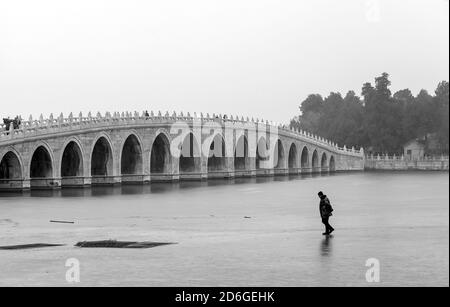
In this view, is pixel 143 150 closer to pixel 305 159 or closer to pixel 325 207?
pixel 305 159

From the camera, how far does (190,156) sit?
76.8 metres

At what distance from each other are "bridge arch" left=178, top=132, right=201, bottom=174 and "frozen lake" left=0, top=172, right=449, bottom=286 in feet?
126

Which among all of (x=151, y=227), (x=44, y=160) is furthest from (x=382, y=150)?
(x=151, y=227)

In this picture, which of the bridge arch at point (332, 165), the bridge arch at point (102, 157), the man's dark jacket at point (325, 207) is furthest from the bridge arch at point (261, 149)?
the man's dark jacket at point (325, 207)

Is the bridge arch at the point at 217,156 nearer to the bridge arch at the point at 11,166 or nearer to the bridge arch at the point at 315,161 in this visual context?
the bridge arch at the point at 315,161

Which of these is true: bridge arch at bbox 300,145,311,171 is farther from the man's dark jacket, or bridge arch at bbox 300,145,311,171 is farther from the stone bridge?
the man's dark jacket

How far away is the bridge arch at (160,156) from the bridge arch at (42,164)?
16.9 m

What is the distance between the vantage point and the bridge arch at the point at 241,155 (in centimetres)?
8675

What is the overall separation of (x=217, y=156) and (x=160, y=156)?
11403 millimetres

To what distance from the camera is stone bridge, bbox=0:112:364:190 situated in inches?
2013

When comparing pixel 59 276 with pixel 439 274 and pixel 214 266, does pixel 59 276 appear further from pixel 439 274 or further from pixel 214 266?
pixel 439 274

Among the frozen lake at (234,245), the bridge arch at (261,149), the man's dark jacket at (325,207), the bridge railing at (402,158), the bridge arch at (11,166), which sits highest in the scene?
the bridge arch at (261,149)

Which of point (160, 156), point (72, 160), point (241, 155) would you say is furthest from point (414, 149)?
point (72, 160)
